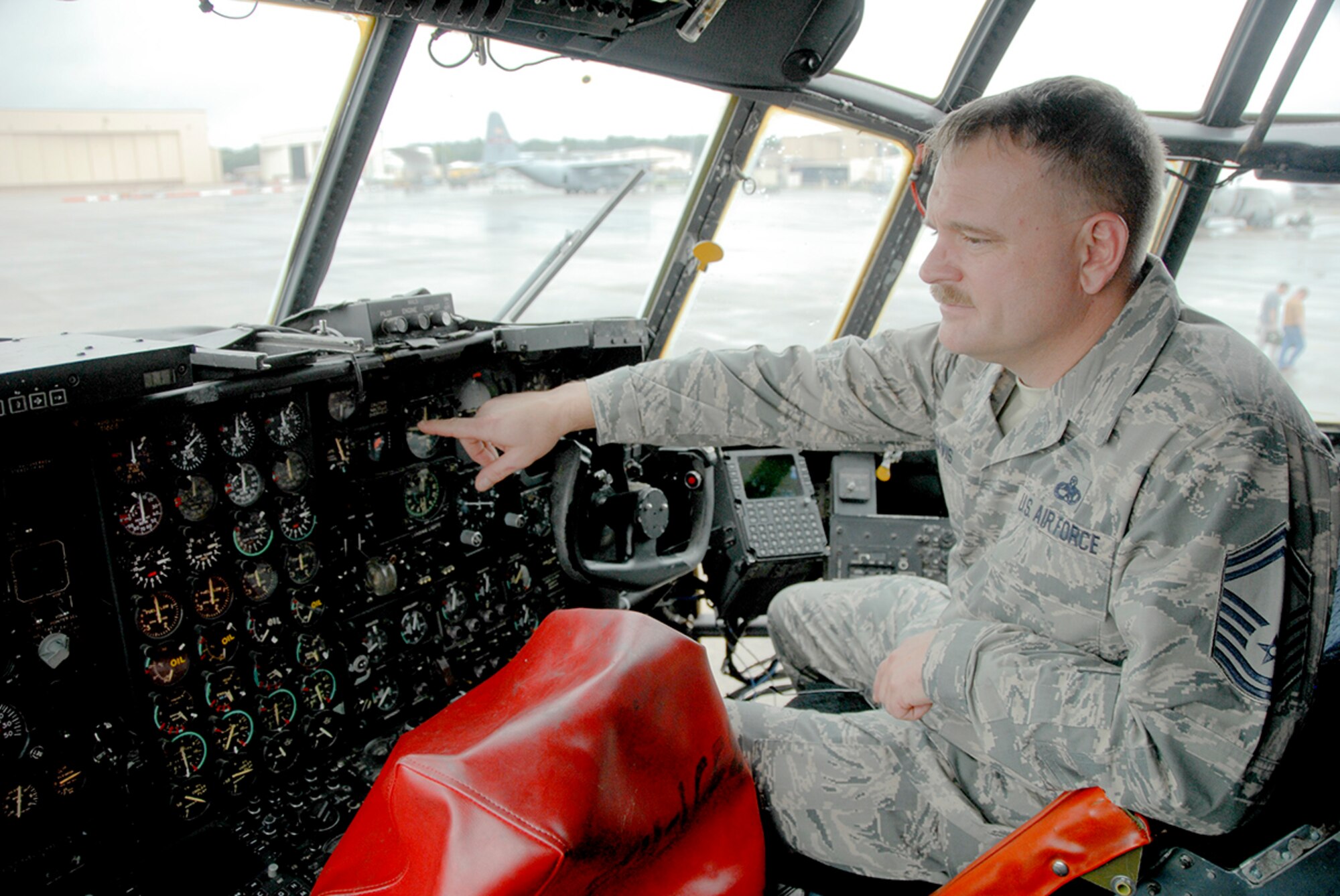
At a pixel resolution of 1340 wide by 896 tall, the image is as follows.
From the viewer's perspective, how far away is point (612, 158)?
2.99 meters

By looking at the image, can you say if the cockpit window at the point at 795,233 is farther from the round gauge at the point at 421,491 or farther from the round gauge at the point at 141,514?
the round gauge at the point at 141,514

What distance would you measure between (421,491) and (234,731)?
21.2 inches

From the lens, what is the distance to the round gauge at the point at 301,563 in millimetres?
1593

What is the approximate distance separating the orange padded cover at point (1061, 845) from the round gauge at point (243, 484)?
123cm

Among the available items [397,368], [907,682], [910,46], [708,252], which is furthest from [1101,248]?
[708,252]

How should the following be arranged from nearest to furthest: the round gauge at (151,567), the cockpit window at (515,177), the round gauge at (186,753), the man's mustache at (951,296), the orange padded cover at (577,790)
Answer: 1. the orange padded cover at (577,790)
2. the man's mustache at (951,296)
3. the round gauge at (151,567)
4. the round gauge at (186,753)
5. the cockpit window at (515,177)

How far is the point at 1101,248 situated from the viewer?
117 cm

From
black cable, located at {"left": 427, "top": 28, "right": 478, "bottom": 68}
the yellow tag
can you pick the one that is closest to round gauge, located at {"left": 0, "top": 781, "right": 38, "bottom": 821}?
black cable, located at {"left": 427, "top": 28, "right": 478, "bottom": 68}

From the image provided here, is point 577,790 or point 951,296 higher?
point 951,296

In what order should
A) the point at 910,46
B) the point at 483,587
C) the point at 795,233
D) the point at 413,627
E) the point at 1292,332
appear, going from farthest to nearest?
the point at 1292,332 < the point at 795,233 < the point at 910,46 < the point at 483,587 < the point at 413,627

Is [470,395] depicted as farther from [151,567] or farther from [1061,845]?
[1061,845]

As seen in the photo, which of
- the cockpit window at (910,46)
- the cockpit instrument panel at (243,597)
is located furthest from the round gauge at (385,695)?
the cockpit window at (910,46)

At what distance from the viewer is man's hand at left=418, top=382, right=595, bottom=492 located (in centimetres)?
166

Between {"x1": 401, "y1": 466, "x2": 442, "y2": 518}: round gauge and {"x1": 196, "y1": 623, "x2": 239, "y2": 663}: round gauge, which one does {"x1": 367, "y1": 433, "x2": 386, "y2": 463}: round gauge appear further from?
{"x1": 196, "y1": 623, "x2": 239, "y2": 663}: round gauge
